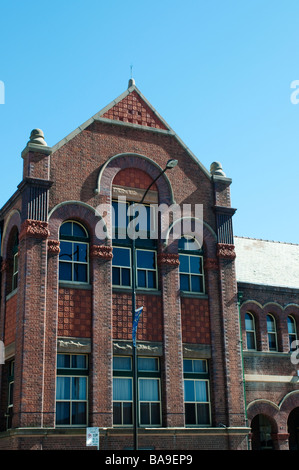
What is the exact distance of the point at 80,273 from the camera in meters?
27.1

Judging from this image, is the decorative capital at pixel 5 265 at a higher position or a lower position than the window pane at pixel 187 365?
higher

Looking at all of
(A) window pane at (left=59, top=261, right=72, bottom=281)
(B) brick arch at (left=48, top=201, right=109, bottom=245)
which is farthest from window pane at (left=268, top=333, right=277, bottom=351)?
(A) window pane at (left=59, top=261, right=72, bottom=281)

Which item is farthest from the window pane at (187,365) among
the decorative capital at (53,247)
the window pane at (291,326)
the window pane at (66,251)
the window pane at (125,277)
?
the decorative capital at (53,247)

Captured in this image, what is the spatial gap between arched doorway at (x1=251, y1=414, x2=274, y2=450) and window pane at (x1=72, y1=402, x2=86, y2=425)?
30.6 ft

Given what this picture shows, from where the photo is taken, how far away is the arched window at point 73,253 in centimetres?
2684

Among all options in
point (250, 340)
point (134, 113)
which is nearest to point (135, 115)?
point (134, 113)

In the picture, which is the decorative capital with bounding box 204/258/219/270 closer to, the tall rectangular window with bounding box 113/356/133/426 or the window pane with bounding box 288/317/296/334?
the tall rectangular window with bounding box 113/356/133/426

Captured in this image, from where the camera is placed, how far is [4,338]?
27594mm

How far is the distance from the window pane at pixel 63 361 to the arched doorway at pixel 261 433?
1026cm

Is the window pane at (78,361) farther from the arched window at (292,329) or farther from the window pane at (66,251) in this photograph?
the arched window at (292,329)

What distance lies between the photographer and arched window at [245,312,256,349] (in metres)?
31.3

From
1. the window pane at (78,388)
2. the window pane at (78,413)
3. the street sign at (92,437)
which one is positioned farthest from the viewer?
the window pane at (78,388)

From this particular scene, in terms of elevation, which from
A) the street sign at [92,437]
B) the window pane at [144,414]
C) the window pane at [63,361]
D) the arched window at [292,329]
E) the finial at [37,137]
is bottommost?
the street sign at [92,437]
